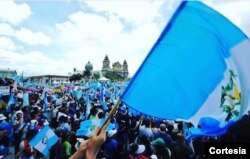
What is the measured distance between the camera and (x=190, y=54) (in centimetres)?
388

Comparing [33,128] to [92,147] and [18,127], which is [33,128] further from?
[92,147]

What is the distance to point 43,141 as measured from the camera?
303 inches

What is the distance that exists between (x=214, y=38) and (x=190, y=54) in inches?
11.7

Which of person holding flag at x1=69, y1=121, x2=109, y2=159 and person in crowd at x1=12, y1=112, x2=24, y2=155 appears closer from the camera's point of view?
person holding flag at x1=69, y1=121, x2=109, y2=159

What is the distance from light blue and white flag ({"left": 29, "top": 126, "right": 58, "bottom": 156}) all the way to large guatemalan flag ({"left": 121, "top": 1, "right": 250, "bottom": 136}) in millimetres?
4357

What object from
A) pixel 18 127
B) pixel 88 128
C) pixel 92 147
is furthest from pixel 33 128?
pixel 92 147

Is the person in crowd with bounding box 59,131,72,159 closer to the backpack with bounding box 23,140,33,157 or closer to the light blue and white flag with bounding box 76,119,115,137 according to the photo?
the backpack with bounding box 23,140,33,157

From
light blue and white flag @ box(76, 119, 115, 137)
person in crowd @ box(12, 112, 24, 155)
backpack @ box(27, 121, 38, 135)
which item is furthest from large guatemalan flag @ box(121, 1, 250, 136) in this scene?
person in crowd @ box(12, 112, 24, 155)

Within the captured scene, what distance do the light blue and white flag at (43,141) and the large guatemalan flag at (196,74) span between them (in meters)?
4.36

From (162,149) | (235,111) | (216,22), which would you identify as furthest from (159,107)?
(162,149)

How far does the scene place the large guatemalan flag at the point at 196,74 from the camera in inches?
148

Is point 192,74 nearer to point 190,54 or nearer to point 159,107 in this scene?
point 190,54

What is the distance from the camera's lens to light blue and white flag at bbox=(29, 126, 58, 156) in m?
7.65

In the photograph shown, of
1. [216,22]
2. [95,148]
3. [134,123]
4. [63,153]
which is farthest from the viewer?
[134,123]
